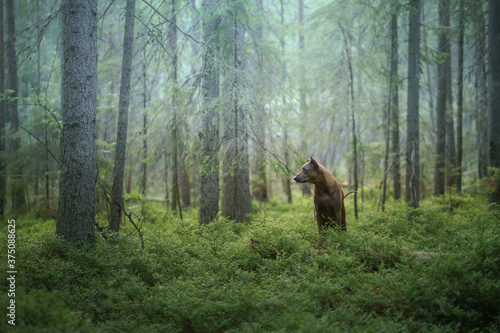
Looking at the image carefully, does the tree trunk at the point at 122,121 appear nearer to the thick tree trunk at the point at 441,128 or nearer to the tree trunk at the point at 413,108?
the tree trunk at the point at 413,108

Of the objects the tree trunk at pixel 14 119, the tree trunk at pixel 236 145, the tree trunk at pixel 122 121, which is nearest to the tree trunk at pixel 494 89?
the tree trunk at pixel 236 145

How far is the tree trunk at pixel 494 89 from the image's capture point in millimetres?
7465

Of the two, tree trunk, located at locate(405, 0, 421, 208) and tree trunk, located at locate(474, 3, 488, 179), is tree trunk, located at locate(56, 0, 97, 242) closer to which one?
tree trunk, located at locate(405, 0, 421, 208)

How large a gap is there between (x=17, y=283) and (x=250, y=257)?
3367mm

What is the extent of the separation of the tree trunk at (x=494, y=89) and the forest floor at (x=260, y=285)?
2260 millimetres

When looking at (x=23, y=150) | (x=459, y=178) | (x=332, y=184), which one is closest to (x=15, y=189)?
(x=23, y=150)

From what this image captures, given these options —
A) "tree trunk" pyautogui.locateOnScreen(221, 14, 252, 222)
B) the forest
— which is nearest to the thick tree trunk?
the forest

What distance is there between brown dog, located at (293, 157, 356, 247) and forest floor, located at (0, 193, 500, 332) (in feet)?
1.85

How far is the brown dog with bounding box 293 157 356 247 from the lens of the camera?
21.4ft

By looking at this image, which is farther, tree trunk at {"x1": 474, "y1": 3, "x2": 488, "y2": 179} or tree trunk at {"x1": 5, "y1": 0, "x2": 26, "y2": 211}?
tree trunk at {"x1": 5, "y1": 0, "x2": 26, "y2": 211}

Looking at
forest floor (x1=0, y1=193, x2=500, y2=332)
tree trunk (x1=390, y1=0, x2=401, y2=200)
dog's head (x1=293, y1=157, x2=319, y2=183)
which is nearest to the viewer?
forest floor (x1=0, y1=193, x2=500, y2=332)

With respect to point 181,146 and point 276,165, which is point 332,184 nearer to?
point 276,165

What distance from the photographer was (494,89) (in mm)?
7609

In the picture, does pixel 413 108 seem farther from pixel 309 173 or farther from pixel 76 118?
pixel 76 118
